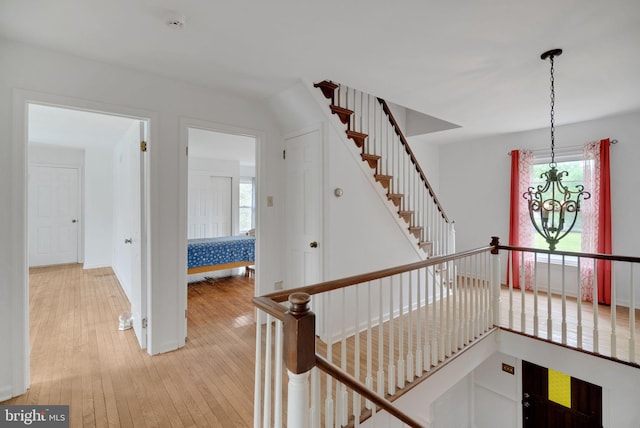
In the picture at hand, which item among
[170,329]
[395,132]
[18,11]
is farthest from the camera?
[395,132]

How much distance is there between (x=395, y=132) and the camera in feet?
13.1

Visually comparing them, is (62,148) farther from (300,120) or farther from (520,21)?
(520,21)

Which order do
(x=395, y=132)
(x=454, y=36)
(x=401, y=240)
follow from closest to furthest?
(x=454, y=36) < (x=401, y=240) < (x=395, y=132)

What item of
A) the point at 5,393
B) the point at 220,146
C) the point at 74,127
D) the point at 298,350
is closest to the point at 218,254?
the point at 220,146

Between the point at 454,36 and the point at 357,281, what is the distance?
1794mm

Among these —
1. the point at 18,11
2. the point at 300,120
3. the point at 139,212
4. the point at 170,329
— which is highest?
the point at 18,11

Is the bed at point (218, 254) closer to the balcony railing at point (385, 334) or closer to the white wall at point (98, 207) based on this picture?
the balcony railing at point (385, 334)

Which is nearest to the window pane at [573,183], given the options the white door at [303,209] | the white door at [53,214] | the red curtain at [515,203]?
the red curtain at [515,203]

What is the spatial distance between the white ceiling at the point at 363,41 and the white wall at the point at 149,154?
5.5 inches

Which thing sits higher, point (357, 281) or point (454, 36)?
point (454, 36)

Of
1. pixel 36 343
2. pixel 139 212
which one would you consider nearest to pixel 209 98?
pixel 139 212

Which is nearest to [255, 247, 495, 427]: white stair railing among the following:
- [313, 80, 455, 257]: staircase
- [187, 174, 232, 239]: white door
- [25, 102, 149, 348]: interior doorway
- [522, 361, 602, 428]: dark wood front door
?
[313, 80, 455, 257]: staircase

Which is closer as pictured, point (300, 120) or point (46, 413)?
point (46, 413)

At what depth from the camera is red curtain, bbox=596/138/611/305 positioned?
3.86 metres
